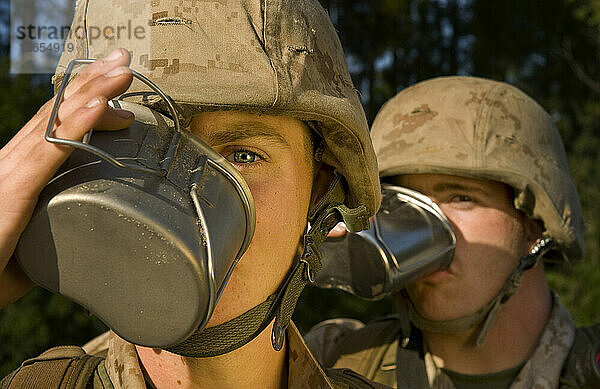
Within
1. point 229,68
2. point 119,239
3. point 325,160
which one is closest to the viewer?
point 119,239

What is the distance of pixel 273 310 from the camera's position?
1.67 m

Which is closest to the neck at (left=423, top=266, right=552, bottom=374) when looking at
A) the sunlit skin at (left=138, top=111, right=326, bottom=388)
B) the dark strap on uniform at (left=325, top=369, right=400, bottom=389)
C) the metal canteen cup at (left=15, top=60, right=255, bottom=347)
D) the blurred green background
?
the dark strap on uniform at (left=325, top=369, right=400, bottom=389)

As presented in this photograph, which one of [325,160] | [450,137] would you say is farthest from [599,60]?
[325,160]

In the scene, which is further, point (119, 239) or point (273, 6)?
point (273, 6)

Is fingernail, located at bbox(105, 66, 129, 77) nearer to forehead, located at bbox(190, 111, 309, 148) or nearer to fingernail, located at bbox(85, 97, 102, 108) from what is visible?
fingernail, located at bbox(85, 97, 102, 108)

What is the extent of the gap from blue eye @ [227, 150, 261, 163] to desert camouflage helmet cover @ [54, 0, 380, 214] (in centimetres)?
11

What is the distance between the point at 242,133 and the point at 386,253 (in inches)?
47.6

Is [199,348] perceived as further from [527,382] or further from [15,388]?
[527,382]

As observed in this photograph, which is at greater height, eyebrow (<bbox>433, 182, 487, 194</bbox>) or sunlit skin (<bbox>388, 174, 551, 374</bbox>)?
eyebrow (<bbox>433, 182, 487, 194</bbox>)

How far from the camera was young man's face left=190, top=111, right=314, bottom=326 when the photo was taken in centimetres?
157

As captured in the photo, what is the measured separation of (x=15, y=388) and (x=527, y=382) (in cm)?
208

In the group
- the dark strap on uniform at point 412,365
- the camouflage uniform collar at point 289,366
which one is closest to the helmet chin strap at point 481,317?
the dark strap on uniform at point 412,365

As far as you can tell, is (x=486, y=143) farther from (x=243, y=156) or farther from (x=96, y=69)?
(x=96, y=69)

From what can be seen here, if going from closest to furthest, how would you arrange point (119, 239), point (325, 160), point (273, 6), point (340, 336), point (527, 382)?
point (119, 239)
point (273, 6)
point (325, 160)
point (527, 382)
point (340, 336)
